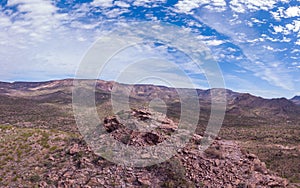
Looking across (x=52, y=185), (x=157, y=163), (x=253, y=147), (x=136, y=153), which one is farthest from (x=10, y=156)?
(x=253, y=147)

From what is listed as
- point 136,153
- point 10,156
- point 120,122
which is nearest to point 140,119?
point 120,122

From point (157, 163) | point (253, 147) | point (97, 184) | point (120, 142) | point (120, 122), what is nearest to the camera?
point (97, 184)

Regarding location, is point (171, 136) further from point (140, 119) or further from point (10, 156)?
point (10, 156)

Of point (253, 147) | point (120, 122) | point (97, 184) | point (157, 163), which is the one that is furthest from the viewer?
point (253, 147)

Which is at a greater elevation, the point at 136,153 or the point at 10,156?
the point at 136,153

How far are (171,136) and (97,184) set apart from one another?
627 cm

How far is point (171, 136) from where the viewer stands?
19.4 m

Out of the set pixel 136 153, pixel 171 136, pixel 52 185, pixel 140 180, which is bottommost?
pixel 52 185

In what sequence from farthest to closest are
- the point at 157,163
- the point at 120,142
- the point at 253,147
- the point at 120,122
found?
the point at 253,147 → the point at 120,122 → the point at 120,142 → the point at 157,163

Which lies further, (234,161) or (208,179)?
(234,161)

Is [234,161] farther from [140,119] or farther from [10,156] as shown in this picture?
[10,156]

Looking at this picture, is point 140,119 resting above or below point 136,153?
above

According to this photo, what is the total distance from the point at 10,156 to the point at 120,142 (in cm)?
863

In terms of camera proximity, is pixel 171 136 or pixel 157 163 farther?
pixel 171 136
